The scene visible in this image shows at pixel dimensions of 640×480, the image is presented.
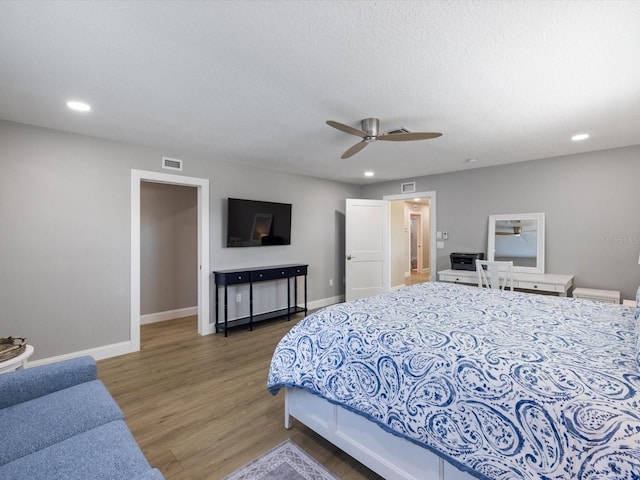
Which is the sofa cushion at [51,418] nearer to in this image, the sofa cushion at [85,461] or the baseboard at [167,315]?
the sofa cushion at [85,461]

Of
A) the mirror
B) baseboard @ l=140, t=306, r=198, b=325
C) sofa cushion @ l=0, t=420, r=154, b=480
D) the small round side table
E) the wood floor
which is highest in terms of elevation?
the mirror

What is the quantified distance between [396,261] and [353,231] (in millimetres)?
2042

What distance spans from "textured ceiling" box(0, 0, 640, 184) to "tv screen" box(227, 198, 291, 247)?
1315 millimetres

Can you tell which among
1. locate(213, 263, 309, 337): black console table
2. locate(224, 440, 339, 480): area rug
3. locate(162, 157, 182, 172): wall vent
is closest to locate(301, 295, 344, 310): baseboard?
locate(213, 263, 309, 337): black console table

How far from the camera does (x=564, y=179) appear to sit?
4035 mm

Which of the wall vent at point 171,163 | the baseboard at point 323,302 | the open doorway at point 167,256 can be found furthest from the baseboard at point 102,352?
the baseboard at point 323,302

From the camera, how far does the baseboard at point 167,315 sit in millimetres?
4785

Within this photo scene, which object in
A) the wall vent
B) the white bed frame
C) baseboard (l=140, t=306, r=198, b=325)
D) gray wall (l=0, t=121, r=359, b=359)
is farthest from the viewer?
baseboard (l=140, t=306, r=198, b=325)

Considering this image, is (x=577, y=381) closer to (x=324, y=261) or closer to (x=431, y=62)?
(x=431, y=62)

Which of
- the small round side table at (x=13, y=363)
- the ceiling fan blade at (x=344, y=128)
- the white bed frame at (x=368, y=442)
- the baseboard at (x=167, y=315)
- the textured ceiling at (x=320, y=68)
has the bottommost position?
the baseboard at (x=167, y=315)

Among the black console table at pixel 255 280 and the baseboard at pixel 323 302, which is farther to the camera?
the baseboard at pixel 323 302

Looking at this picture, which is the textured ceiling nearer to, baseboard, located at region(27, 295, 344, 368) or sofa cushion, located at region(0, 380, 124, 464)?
sofa cushion, located at region(0, 380, 124, 464)

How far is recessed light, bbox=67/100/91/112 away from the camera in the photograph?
2.43 m

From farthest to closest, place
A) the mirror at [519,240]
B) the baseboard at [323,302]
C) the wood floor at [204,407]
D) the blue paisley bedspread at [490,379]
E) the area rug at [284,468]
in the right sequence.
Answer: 1. the baseboard at [323,302]
2. the mirror at [519,240]
3. the wood floor at [204,407]
4. the area rug at [284,468]
5. the blue paisley bedspread at [490,379]
